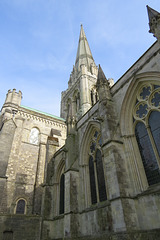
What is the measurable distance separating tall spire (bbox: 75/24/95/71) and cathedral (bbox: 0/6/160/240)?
20295mm

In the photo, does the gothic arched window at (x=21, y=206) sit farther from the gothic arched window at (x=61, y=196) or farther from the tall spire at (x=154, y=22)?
the tall spire at (x=154, y=22)

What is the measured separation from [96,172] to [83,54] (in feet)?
95.6

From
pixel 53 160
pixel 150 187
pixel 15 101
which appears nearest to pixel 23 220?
pixel 53 160

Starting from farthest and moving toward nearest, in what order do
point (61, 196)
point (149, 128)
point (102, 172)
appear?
point (61, 196)
point (102, 172)
point (149, 128)

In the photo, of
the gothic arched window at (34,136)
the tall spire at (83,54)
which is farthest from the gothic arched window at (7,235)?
the tall spire at (83,54)

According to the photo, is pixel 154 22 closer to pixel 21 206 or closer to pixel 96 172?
pixel 96 172

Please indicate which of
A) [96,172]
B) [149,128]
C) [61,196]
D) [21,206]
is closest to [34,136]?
[21,206]

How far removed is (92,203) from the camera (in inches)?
387

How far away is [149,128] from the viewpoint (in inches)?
302

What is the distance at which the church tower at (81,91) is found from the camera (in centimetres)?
2520

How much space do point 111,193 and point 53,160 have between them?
353 inches

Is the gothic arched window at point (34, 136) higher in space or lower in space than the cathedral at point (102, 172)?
higher

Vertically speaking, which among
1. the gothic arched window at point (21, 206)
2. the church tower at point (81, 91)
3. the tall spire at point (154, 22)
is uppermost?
the church tower at point (81, 91)

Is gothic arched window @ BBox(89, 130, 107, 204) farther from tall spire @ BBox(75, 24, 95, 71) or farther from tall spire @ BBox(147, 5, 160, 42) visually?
tall spire @ BBox(75, 24, 95, 71)
